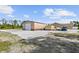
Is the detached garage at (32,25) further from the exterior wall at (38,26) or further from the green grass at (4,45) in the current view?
the green grass at (4,45)

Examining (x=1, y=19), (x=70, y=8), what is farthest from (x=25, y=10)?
(x=70, y=8)

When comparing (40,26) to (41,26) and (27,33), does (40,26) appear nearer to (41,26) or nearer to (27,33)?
(41,26)

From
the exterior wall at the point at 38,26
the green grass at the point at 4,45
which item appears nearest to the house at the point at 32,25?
the exterior wall at the point at 38,26

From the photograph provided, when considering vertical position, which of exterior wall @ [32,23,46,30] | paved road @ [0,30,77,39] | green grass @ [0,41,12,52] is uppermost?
exterior wall @ [32,23,46,30]

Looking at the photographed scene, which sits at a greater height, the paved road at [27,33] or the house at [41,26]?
the house at [41,26]

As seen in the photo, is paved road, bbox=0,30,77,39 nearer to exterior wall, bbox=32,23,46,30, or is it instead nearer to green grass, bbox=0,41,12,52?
exterior wall, bbox=32,23,46,30

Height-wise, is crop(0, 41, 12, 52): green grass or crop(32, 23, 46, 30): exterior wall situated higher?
crop(32, 23, 46, 30): exterior wall

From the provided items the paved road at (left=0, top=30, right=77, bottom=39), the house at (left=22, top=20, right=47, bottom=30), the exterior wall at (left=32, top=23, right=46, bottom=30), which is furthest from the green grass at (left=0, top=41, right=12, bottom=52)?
the exterior wall at (left=32, top=23, right=46, bottom=30)

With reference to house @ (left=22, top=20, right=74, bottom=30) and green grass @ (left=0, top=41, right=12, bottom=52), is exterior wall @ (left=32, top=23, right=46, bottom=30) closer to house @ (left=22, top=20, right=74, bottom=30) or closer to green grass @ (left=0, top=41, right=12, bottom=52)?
house @ (left=22, top=20, right=74, bottom=30)
